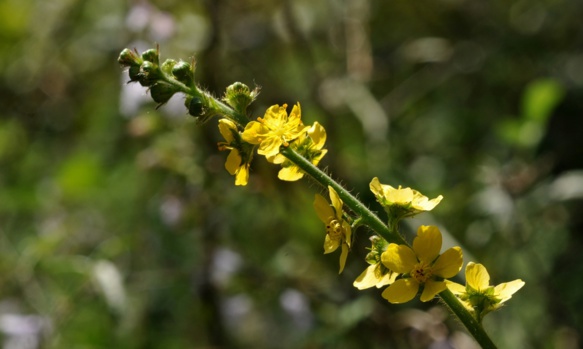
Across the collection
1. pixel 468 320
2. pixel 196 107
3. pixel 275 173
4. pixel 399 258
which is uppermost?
pixel 275 173

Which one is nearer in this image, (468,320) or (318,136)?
(468,320)

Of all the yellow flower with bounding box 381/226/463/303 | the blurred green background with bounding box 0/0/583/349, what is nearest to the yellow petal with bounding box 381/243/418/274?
the yellow flower with bounding box 381/226/463/303

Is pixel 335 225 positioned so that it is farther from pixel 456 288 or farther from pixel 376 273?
pixel 456 288

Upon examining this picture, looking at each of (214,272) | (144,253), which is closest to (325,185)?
(214,272)

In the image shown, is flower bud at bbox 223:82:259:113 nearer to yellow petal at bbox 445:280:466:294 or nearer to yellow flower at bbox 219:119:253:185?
yellow flower at bbox 219:119:253:185

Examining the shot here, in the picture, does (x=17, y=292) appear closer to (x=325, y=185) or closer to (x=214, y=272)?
(x=214, y=272)

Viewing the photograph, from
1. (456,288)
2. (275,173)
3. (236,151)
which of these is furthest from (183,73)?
(275,173)

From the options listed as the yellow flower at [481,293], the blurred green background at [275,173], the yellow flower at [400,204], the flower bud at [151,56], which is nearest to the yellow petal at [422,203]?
the yellow flower at [400,204]
